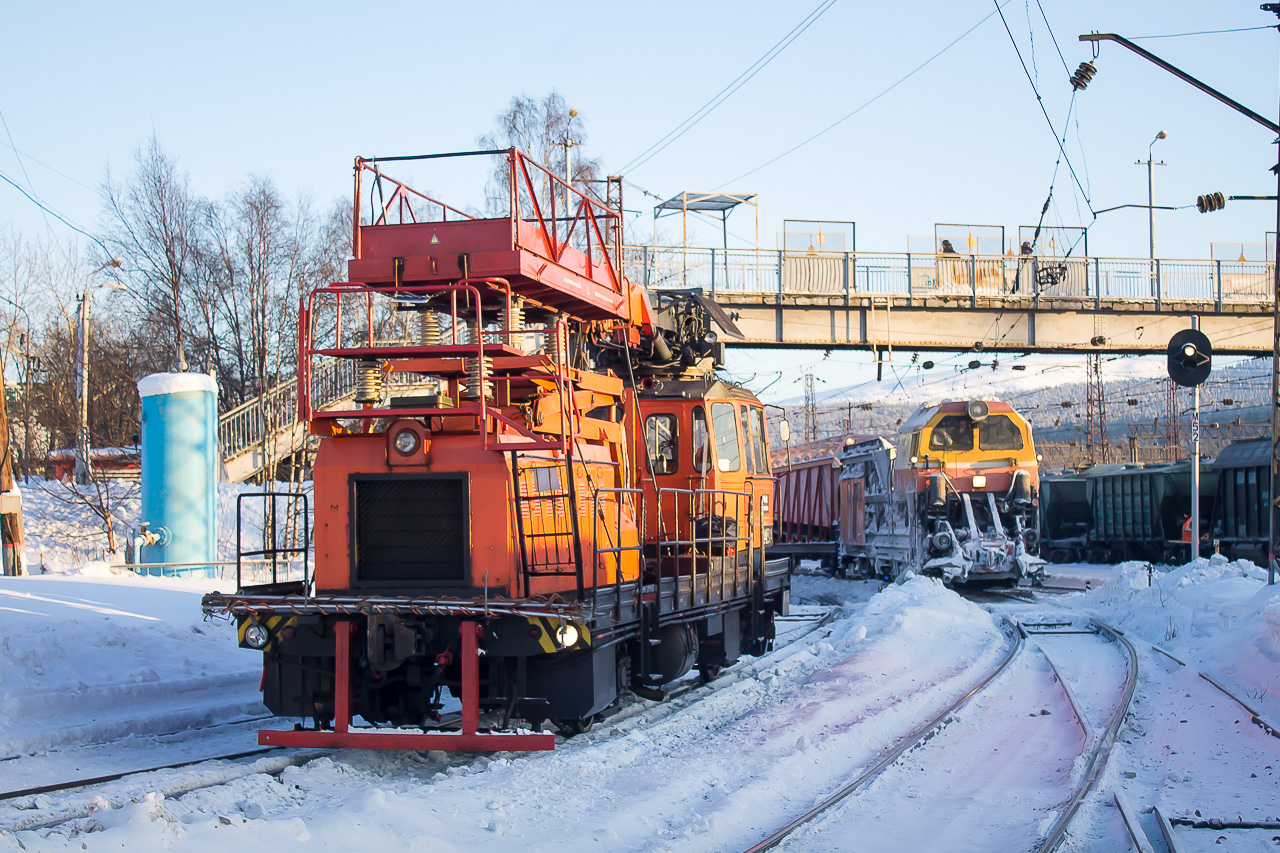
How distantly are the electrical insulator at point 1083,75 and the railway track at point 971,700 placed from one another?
799 cm

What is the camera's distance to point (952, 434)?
21.3 metres

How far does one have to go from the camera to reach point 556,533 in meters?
7.77

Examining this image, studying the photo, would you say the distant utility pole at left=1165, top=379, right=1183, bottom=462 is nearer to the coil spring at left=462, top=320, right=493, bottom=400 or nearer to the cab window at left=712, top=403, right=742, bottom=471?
the cab window at left=712, top=403, right=742, bottom=471

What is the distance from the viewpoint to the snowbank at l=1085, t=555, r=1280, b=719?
10.6 metres

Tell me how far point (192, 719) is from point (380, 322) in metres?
23.0

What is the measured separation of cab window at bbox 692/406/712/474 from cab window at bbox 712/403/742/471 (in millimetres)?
129

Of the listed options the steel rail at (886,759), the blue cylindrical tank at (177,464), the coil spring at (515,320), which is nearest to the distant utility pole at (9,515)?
the blue cylindrical tank at (177,464)

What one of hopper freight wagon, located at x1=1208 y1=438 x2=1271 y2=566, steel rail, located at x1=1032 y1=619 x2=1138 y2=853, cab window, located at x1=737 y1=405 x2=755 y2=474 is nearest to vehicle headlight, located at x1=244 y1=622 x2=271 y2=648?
steel rail, located at x1=1032 y1=619 x2=1138 y2=853

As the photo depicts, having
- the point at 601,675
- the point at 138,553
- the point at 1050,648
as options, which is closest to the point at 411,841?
the point at 601,675

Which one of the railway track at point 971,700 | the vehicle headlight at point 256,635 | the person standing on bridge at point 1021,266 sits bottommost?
the railway track at point 971,700

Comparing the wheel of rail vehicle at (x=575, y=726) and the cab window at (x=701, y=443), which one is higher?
the cab window at (x=701, y=443)

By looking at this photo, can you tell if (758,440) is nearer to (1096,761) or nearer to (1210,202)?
(1096,761)

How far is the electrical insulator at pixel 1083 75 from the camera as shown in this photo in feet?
Answer: 48.9

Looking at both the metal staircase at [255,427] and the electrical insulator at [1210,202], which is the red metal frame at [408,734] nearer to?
the electrical insulator at [1210,202]
